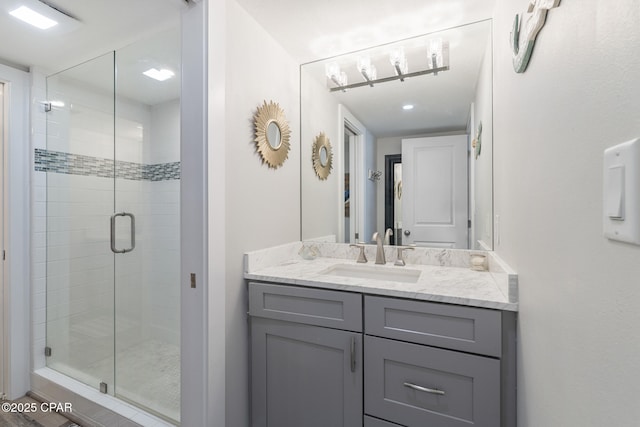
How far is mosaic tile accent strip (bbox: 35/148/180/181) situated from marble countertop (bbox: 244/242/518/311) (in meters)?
1.36

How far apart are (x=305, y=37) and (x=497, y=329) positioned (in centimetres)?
177

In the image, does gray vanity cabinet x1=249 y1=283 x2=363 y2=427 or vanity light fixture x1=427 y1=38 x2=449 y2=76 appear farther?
vanity light fixture x1=427 y1=38 x2=449 y2=76

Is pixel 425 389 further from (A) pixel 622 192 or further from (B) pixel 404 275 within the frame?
(A) pixel 622 192

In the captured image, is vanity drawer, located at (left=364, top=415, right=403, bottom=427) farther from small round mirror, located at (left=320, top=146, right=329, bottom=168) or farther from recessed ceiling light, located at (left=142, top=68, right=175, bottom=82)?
recessed ceiling light, located at (left=142, top=68, right=175, bottom=82)

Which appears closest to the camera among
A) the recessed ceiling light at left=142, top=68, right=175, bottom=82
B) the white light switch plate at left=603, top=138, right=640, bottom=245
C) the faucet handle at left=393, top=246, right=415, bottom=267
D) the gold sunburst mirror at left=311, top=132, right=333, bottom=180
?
the white light switch plate at left=603, top=138, right=640, bottom=245

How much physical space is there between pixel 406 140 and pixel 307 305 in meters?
1.19

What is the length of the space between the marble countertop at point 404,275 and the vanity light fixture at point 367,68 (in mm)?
1116

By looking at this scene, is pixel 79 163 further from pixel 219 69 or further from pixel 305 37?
pixel 305 37

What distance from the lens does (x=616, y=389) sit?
38cm

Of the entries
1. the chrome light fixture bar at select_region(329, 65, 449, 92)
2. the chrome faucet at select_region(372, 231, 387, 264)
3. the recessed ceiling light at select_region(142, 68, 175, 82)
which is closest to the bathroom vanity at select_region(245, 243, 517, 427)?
the chrome faucet at select_region(372, 231, 387, 264)

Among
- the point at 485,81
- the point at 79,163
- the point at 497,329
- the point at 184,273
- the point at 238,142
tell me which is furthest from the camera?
the point at 79,163

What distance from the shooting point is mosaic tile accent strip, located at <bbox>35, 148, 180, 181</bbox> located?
2049 mm

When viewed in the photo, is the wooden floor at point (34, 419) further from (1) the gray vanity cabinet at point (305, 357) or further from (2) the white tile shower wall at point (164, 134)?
(2) the white tile shower wall at point (164, 134)

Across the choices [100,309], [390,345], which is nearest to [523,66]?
[390,345]
